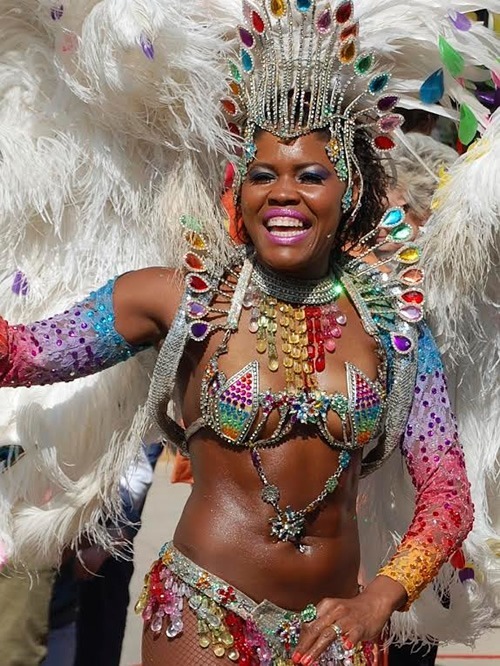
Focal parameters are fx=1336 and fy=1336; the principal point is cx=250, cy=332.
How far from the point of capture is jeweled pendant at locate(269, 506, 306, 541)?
2.73 m

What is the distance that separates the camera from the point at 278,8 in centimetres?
278

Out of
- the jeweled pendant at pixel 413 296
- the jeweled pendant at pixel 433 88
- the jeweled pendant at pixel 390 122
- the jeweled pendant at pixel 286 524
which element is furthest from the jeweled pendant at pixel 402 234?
the jeweled pendant at pixel 286 524

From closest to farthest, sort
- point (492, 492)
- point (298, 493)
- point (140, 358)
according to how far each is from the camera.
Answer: point (298, 493) < point (140, 358) < point (492, 492)

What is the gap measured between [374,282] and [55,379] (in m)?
0.72

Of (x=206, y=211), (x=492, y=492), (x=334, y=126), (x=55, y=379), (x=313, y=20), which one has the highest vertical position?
(x=313, y=20)

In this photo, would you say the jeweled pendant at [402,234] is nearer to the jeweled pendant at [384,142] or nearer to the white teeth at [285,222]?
the jeweled pendant at [384,142]

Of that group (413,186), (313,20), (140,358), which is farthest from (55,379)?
(413,186)

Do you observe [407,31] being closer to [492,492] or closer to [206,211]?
[206,211]

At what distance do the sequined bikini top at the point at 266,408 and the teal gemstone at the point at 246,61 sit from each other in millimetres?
561

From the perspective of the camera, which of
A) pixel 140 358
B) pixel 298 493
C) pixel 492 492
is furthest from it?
pixel 492 492

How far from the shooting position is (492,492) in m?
3.36

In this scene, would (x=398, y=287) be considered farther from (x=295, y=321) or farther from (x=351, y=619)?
(x=351, y=619)

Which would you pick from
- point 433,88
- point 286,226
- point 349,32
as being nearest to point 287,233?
point 286,226

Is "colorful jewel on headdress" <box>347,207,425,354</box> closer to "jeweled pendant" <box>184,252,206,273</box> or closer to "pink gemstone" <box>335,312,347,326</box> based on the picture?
"pink gemstone" <box>335,312,347,326</box>
